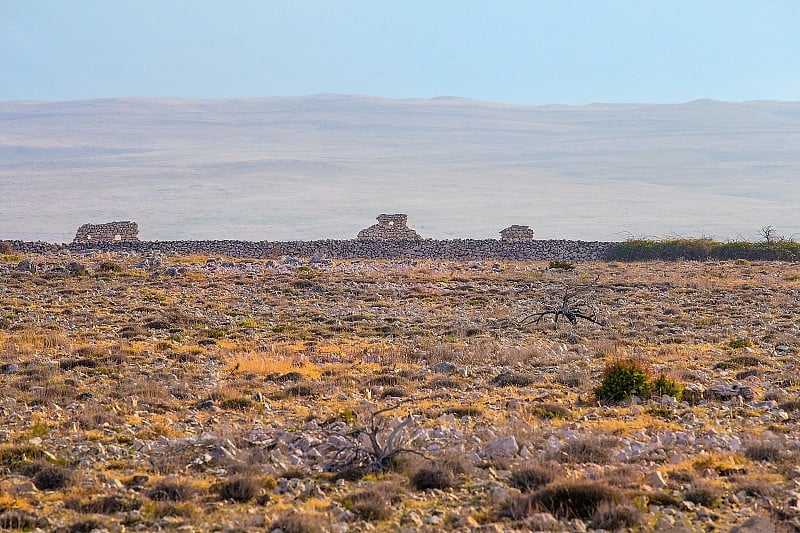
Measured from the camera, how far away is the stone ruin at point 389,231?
2103 inches

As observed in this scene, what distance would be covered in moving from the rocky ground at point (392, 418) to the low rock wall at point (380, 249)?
70.2 feet

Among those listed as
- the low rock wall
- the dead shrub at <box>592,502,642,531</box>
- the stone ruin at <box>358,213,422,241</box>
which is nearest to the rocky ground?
the dead shrub at <box>592,502,642,531</box>

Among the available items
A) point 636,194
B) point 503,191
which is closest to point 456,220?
point 503,191

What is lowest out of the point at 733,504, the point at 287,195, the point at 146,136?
the point at 733,504

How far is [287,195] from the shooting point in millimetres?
123562

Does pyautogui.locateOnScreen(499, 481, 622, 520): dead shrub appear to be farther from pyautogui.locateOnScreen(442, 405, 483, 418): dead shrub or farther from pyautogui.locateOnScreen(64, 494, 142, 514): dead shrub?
pyautogui.locateOnScreen(442, 405, 483, 418): dead shrub

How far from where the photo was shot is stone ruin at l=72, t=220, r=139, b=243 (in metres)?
53.8

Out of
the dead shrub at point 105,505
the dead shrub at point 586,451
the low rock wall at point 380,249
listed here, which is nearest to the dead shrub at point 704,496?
the dead shrub at point 586,451

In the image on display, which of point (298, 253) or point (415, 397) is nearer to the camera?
point (415, 397)

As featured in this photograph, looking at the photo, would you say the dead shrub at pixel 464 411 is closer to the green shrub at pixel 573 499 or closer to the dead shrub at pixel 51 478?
the green shrub at pixel 573 499

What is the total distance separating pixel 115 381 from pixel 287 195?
4330 inches

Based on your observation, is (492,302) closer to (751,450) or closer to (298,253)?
(751,450)

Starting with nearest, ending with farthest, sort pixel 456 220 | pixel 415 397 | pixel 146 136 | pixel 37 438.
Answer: pixel 37 438 → pixel 415 397 → pixel 456 220 → pixel 146 136

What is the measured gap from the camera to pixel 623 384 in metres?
13.4
